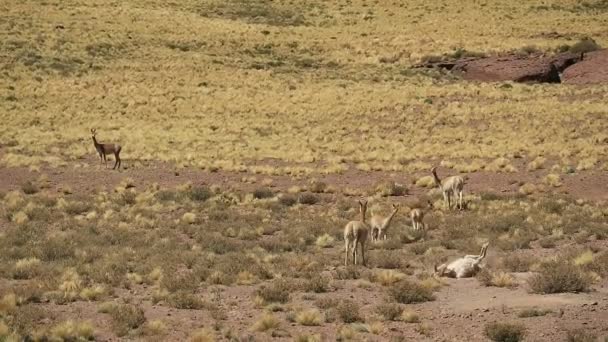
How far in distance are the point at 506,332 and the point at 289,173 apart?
22.7m

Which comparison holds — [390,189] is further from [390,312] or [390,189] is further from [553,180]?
[390,312]

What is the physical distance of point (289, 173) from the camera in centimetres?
3344

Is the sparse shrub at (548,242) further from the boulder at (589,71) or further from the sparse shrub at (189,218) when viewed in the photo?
the boulder at (589,71)

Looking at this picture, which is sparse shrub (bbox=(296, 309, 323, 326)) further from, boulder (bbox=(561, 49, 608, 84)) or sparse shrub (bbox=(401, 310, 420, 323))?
boulder (bbox=(561, 49, 608, 84))

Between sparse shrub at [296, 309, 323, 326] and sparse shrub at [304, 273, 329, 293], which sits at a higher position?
sparse shrub at [304, 273, 329, 293]

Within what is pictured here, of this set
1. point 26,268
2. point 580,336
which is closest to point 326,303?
point 580,336

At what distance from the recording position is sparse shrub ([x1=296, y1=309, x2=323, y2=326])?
12.3 metres

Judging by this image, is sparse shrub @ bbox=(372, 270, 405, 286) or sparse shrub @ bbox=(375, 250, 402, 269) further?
sparse shrub @ bbox=(375, 250, 402, 269)

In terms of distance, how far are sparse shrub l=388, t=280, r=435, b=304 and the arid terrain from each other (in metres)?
0.04

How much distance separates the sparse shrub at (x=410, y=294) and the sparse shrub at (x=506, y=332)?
2.36 m

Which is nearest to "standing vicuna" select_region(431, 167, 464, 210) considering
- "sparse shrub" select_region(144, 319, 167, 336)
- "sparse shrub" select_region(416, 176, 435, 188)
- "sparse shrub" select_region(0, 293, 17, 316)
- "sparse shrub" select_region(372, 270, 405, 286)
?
"sparse shrub" select_region(416, 176, 435, 188)

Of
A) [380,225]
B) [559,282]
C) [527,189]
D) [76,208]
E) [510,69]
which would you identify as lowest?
[559,282]

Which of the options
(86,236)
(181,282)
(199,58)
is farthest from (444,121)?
(181,282)

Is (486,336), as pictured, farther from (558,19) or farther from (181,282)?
(558,19)
